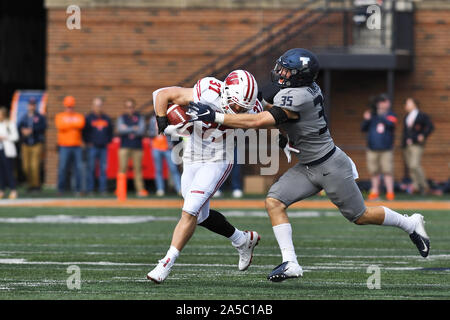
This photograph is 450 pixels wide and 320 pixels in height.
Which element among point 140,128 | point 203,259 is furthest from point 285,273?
point 140,128

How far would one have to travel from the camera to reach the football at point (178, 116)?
8.15 metres

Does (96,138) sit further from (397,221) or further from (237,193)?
(397,221)

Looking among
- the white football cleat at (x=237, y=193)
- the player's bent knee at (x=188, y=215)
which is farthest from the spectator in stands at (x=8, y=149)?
the player's bent knee at (x=188, y=215)

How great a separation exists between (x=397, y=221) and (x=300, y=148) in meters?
1.08

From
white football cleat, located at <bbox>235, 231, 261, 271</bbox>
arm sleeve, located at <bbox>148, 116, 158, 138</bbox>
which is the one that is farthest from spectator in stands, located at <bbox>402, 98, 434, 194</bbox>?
white football cleat, located at <bbox>235, 231, 261, 271</bbox>

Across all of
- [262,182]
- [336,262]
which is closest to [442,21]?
[262,182]

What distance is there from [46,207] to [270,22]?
7.79 m

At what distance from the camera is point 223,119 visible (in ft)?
24.9

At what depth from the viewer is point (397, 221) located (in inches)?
332

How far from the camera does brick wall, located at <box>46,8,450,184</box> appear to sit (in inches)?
875

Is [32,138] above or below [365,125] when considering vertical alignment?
below

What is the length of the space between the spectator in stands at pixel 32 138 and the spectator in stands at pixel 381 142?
20.5 feet

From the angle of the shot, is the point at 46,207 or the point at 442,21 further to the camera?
the point at 442,21
